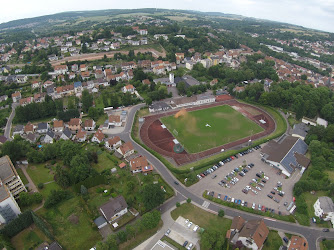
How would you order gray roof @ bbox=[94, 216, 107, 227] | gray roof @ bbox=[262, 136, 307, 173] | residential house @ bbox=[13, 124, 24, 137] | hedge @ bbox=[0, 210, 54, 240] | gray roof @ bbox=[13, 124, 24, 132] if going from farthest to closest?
gray roof @ bbox=[13, 124, 24, 132] → residential house @ bbox=[13, 124, 24, 137] → gray roof @ bbox=[262, 136, 307, 173] → gray roof @ bbox=[94, 216, 107, 227] → hedge @ bbox=[0, 210, 54, 240]

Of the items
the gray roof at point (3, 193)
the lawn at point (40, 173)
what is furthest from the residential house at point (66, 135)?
the gray roof at point (3, 193)

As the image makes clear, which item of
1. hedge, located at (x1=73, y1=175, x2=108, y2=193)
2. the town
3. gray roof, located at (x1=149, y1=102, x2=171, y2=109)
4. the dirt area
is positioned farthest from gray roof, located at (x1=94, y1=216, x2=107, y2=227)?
the dirt area

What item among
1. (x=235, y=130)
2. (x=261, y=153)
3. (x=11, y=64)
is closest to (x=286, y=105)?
(x=235, y=130)

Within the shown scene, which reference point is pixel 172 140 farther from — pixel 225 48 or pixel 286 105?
pixel 225 48

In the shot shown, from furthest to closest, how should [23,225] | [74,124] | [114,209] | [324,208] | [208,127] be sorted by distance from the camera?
[208,127] → [74,124] → [324,208] → [114,209] → [23,225]

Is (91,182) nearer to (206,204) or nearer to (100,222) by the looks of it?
(100,222)

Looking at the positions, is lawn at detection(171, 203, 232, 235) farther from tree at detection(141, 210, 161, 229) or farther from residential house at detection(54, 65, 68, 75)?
residential house at detection(54, 65, 68, 75)

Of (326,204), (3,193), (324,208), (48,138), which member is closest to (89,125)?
(48,138)
